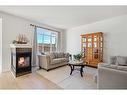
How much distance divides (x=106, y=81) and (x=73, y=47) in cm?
509

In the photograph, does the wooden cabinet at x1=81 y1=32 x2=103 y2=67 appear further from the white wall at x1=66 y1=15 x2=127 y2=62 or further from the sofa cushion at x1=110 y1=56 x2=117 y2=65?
the sofa cushion at x1=110 y1=56 x2=117 y2=65

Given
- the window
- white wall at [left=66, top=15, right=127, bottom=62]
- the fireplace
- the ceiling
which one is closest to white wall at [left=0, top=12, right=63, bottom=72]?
the ceiling

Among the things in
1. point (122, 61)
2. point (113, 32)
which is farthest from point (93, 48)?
point (122, 61)

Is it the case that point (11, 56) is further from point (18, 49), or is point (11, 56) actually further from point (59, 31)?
point (59, 31)

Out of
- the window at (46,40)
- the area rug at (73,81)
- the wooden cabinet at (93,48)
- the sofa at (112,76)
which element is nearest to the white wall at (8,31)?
the window at (46,40)

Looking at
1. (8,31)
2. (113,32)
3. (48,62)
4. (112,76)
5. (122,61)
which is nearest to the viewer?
(112,76)

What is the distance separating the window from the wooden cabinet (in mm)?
2229

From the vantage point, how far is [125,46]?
174 inches

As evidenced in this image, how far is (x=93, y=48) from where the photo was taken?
17.9ft

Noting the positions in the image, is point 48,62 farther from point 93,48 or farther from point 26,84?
point 93,48

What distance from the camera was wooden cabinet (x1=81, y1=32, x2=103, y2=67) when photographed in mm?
5188

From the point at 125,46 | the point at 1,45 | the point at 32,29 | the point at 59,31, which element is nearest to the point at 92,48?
the point at 125,46

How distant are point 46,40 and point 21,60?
2742 mm

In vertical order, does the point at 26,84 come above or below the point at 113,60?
below
